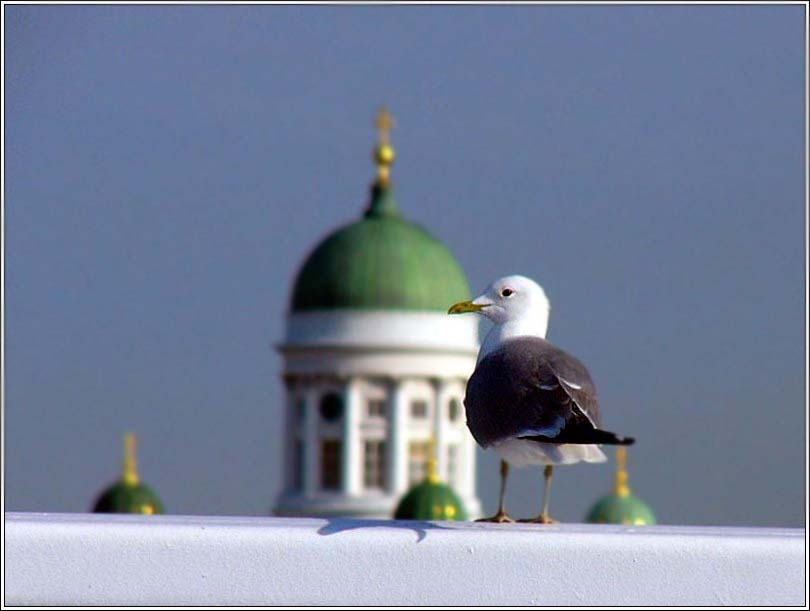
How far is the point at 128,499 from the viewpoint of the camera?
231 feet

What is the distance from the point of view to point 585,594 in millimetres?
Answer: 5363

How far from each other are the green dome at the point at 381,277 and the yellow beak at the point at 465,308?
8370 centimetres

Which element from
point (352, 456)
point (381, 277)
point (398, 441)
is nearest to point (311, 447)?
point (352, 456)

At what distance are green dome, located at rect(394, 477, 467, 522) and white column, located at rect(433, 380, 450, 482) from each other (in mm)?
19327

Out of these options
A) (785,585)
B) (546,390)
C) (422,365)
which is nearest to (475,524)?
(546,390)

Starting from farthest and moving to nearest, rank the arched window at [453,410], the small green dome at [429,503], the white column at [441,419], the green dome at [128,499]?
the arched window at [453,410]
the white column at [441,419]
the green dome at [128,499]
the small green dome at [429,503]

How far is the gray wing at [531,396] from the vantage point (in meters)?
5.74

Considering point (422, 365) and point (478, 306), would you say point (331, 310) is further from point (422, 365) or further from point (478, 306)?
point (478, 306)

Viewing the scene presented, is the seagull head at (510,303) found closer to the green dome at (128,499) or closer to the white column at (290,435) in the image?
the green dome at (128,499)

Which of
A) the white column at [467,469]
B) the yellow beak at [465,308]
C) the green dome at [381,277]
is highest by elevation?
the yellow beak at [465,308]

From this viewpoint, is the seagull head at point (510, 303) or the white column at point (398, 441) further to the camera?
the white column at point (398, 441)

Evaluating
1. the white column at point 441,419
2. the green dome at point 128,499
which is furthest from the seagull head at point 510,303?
the white column at point 441,419

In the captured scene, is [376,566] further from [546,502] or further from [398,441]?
[398,441]

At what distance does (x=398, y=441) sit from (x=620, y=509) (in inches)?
832
